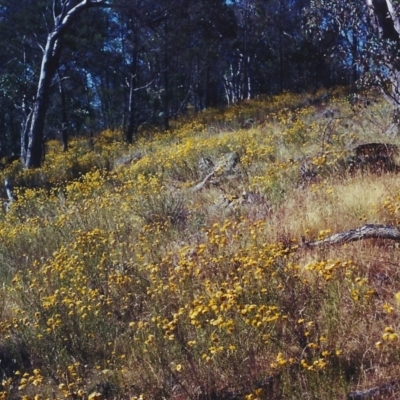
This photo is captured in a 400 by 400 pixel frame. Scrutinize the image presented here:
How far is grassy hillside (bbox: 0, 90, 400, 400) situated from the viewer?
Answer: 2.93m

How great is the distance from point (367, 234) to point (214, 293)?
127 cm

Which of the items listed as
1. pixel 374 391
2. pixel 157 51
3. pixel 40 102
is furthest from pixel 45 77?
pixel 374 391

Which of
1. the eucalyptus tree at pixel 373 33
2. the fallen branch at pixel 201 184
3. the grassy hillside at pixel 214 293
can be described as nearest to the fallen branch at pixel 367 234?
the grassy hillside at pixel 214 293

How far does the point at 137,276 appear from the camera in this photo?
435 centimetres

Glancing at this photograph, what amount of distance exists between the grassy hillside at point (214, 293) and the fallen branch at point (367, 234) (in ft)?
0.19

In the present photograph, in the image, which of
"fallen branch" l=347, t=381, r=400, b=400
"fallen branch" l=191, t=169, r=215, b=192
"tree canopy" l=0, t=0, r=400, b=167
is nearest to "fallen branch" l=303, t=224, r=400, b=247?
"fallen branch" l=347, t=381, r=400, b=400

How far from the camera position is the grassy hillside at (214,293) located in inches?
115

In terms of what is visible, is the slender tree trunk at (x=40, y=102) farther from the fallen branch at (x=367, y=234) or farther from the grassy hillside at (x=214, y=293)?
the fallen branch at (x=367, y=234)

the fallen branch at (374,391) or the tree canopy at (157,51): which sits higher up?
the tree canopy at (157,51)

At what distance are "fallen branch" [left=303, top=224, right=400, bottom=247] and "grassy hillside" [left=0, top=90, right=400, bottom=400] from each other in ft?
0.19

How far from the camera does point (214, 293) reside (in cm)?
340

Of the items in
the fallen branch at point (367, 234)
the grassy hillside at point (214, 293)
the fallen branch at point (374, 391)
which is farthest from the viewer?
the fallen branch at point (367, 234)

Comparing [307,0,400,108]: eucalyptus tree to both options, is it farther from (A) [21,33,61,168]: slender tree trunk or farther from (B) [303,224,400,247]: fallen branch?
(A) [21,33,61,168]: slender tree trunk

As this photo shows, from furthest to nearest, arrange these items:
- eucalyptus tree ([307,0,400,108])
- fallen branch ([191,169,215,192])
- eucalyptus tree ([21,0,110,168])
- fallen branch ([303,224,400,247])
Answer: eucalyptus tree ([21,0,110,168]) → fallen branch ([191,169,215,192]) → eucalyptus tree ([307,0,400,108]) → fallen branch ([303,224,400,247])
